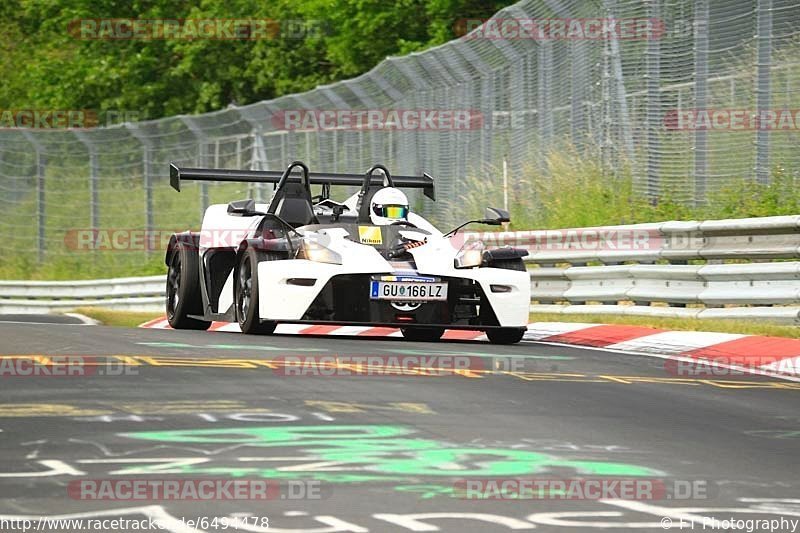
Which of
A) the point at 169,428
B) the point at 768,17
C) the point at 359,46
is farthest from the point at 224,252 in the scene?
the point at 359,46

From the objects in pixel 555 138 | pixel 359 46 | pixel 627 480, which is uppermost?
pixel 359 46

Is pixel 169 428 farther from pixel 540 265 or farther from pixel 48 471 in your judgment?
pixel 540 265

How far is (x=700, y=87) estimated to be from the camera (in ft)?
54.0

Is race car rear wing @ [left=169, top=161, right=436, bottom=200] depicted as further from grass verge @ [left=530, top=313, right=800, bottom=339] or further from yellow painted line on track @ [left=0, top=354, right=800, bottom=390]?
yellow painted line on track @ [left=0, top=354, right=800, bottom=390]

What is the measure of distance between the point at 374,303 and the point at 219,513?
7223 mm

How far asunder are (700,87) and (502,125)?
189 inches

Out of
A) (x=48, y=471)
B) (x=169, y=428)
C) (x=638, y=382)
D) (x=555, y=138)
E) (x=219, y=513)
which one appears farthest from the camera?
(x=555, y=138)

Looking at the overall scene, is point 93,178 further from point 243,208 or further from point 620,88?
point 243,208

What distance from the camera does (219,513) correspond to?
5.51 metres

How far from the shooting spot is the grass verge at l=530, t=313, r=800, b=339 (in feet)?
43.6

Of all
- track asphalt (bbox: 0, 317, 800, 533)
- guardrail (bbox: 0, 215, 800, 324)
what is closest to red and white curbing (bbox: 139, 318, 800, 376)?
guardrail (bbox: 0, 215, 800, 324)

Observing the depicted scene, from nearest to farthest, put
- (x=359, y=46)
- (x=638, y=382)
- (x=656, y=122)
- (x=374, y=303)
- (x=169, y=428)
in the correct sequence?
(x=169, y=428)
(x=638, y=382)
(x=374, y=303)
(x=656, y=122)
(x=359, y=46)

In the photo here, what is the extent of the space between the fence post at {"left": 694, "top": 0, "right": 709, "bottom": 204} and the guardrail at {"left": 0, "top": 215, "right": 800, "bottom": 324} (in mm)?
886

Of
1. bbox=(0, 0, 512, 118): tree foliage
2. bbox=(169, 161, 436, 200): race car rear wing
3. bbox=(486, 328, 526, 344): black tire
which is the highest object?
bbox=(0, 0, 512, 118): tree foliage
